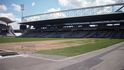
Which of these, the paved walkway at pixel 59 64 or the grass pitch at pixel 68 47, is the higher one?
the paved walkway at pixel 59 64

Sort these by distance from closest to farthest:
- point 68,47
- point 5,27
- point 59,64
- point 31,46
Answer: point 59,64, point 68,47, point 31,46, point 5,27

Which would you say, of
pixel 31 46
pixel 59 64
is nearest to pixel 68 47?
pixel 31 46

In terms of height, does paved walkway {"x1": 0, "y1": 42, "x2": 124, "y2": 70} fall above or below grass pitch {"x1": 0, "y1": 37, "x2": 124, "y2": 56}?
above

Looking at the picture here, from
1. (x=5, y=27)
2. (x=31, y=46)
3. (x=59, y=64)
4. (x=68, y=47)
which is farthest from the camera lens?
(x=5, y=27)

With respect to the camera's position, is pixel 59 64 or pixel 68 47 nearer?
pixel 59 64

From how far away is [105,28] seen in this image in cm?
8875

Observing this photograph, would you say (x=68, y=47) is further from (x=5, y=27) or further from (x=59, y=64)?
(x=5, y=27)

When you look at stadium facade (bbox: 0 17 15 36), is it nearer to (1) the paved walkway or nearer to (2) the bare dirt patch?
(2) the bare dirt patch

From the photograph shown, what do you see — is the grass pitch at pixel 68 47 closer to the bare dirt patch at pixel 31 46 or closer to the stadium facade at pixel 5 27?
the bare dirt patch at pixel 31 46

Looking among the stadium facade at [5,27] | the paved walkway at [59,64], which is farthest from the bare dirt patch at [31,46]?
the stadium facade at [5,27]

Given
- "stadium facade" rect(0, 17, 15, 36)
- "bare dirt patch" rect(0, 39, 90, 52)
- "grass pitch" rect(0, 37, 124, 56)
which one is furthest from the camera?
"stadium facade" rect(0, 17, 15, 36)

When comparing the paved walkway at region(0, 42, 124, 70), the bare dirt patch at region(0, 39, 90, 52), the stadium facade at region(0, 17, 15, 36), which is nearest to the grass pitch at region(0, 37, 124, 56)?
the bare dirt patch at region(0, 39, 90, 52)

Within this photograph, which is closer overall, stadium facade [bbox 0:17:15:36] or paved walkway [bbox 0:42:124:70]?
paved walkway [bbox 0:42:124:70]

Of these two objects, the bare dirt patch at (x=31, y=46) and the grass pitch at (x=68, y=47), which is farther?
the bare dirt patch at (x=31, y=46)
